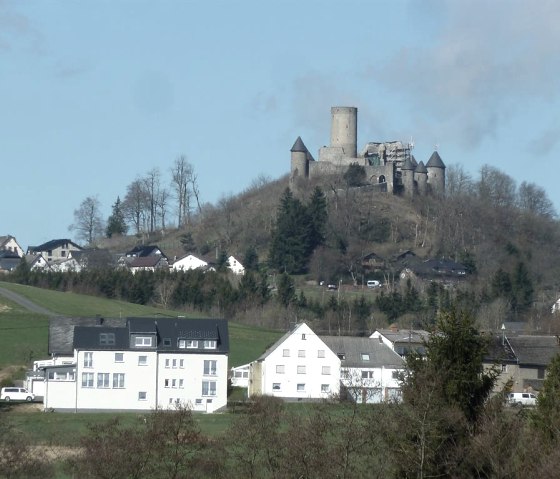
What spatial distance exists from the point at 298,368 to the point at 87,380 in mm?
9932

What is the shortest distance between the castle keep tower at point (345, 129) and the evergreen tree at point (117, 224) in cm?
2057

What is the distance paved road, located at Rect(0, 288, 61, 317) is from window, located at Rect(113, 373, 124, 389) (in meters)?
22.8

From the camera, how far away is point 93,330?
56781mm

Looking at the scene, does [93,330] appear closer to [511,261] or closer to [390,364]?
[390,364]

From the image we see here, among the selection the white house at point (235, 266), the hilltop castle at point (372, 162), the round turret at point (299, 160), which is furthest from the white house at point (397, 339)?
the round turret at point (299, 160)

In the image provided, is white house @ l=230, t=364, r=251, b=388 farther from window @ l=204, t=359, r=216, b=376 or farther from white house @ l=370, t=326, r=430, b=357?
window @ l=204, t=359, r=216, b=376

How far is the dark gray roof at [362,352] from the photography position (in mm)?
61588

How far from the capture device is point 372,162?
127 metres

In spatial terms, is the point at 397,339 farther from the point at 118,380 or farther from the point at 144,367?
the point at 118,380

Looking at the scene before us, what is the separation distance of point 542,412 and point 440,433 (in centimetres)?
321

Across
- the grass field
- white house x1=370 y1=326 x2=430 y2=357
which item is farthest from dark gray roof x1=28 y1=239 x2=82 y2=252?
white house x1=370 y1=326 x2=430 y2=357

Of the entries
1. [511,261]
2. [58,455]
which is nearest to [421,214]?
[511,261]

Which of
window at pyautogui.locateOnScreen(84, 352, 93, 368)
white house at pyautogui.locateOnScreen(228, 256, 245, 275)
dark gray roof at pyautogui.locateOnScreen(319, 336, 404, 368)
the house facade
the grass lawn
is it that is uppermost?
the house facade

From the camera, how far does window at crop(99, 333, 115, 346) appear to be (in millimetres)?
56344
